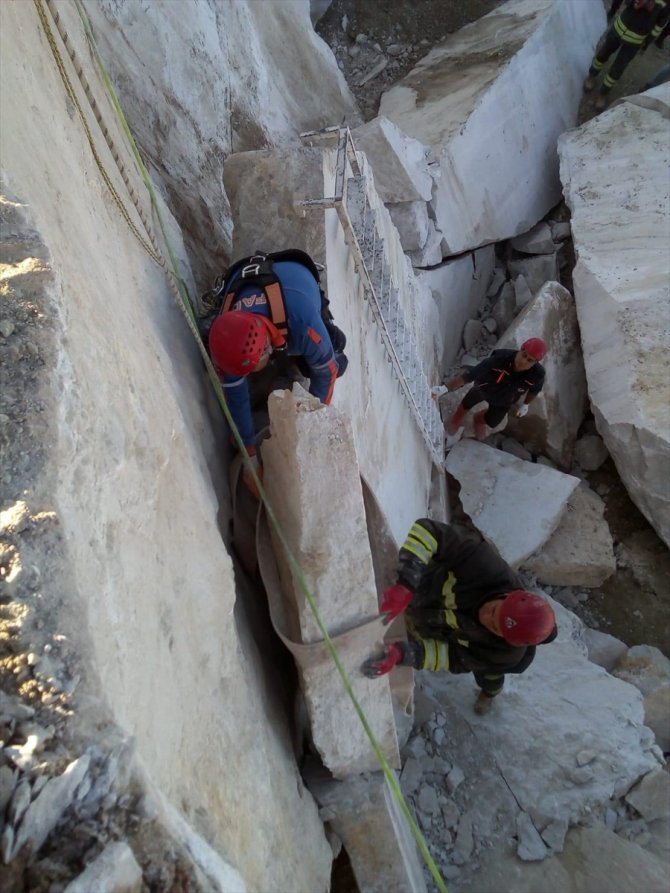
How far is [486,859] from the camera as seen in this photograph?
3307 millimetres

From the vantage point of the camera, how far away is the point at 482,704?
3814 mm

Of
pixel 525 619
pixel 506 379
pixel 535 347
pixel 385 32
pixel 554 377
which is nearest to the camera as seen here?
pixel 525 619

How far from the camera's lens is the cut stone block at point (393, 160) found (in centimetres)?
518

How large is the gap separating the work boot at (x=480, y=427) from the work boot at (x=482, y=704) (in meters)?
2.51

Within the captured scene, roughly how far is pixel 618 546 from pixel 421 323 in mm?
2466

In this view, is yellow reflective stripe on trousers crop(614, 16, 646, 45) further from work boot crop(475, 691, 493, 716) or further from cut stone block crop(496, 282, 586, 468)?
work boot crop(475, 691, 493, 716)

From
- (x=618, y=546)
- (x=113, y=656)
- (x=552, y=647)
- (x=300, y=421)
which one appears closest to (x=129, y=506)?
(x=113, y=656)

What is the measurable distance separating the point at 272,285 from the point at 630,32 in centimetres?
665

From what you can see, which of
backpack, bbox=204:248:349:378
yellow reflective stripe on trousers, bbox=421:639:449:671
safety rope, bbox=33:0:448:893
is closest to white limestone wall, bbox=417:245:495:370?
backpack, bbox=204:248:349:378

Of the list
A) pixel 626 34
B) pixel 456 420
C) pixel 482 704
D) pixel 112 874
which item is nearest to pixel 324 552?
pixel 112 874

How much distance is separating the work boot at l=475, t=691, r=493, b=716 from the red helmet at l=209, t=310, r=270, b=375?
243 cm

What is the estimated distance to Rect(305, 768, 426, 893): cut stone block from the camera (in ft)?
8.75

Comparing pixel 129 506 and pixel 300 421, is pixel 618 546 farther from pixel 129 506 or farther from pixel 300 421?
pixel 129 506

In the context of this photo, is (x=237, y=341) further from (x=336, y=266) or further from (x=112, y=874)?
(x=112, y=874)
